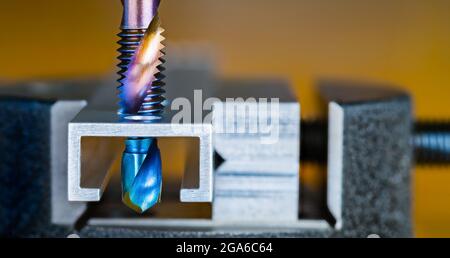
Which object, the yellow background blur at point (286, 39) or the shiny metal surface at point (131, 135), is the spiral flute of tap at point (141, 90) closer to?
the shiny metal surface at point (131, 135)

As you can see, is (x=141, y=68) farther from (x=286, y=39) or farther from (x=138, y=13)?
(x=286, y=39)

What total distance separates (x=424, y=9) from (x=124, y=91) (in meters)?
0.80

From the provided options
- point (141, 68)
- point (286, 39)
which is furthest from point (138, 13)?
point (286, 39)

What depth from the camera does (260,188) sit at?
0.46 meters

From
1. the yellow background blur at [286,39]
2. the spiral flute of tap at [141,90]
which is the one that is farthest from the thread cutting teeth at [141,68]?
the yellow background blur at [286,39]

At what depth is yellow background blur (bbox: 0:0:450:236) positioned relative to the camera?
1.07m

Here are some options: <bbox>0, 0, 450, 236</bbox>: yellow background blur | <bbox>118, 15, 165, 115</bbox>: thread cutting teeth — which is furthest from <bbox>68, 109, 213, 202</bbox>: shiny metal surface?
<bbox>0, 0, 450, 236</bbox>: yellow background blur

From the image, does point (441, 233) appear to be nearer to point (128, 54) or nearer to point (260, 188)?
point (260, 188)

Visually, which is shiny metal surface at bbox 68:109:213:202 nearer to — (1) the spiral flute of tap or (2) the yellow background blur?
(1) the spiral flute of tap

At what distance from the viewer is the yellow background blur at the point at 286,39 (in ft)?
3.51

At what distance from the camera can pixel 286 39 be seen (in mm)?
1084

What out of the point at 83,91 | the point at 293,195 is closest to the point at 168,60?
the point at 83,91

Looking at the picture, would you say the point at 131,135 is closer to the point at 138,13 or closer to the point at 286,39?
the point at 138,13

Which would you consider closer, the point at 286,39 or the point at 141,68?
the point at 141,68
